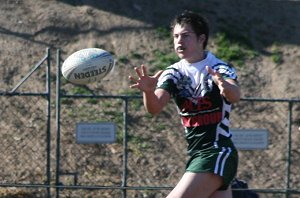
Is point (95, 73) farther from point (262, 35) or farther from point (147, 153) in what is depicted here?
point (262, 35)

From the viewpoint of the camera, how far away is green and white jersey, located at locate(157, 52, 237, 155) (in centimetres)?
609

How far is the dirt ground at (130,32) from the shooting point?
1284cm

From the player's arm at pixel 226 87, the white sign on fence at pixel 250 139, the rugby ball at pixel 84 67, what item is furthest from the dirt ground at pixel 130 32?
the player's arm at pixel 226 87

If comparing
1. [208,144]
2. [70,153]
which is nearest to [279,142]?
[70,153]

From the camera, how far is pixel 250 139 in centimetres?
998

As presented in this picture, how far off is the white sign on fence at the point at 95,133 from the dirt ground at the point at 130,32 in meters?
2.53

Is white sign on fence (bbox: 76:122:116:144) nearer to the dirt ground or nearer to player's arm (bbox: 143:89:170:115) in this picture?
the dirt ground

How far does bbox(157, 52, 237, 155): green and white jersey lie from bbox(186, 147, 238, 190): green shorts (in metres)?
0.05

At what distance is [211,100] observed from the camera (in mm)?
6098

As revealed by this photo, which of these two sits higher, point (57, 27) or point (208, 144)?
point (57, 27)

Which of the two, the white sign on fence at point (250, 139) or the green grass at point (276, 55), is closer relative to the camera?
the white sign on fence at point (250, 139)

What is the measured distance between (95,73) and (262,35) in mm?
6599

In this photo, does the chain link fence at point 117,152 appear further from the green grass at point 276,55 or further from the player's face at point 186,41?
the player's face at point 186,41

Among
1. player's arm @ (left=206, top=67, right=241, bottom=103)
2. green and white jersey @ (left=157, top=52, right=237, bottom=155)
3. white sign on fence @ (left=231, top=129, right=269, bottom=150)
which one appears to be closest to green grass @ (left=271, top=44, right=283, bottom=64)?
white sign on fence @ (left=231, top=129, right=269, bottom=150)
